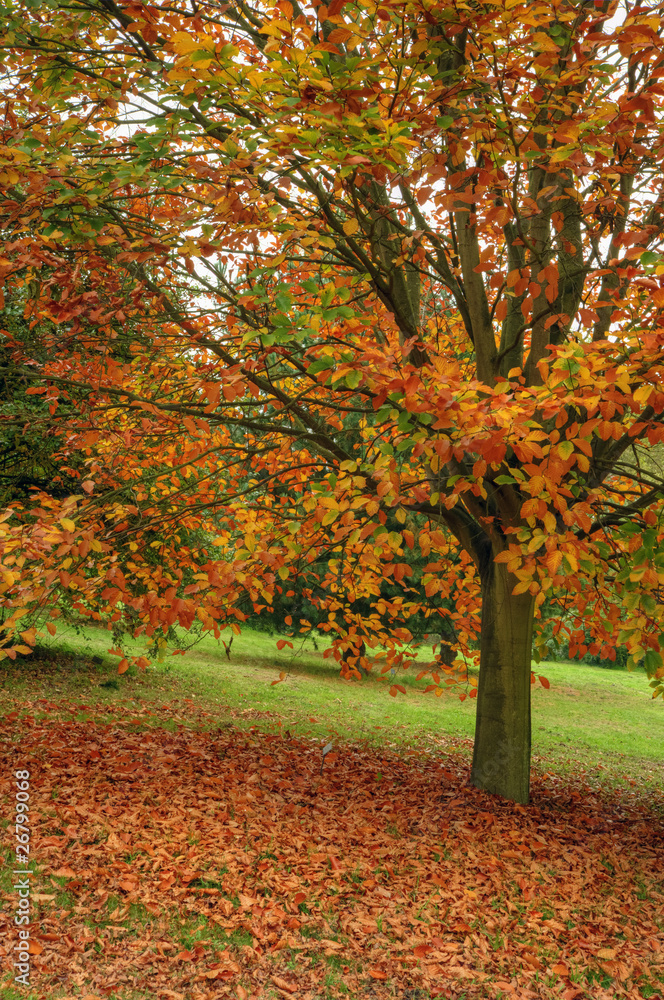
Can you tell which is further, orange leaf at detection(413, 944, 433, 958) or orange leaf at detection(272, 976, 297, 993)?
orange leaf at detection(413, 944, 433, 958)

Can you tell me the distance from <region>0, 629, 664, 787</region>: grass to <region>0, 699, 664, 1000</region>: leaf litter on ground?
8.49ft

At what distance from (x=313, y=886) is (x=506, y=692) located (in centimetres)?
272

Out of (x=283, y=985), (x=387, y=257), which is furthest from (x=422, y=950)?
(x=387, y=257)

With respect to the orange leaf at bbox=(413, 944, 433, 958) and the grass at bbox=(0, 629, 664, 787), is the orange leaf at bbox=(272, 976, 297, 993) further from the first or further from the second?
the grass at bbox=(0, 629, 664, 787)

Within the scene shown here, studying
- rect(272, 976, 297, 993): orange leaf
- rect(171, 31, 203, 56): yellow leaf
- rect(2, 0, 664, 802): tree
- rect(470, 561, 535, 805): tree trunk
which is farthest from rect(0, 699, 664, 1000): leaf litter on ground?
rect(171, 31, 203, 56): yellow leaf

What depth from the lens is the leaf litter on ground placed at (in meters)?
3.55

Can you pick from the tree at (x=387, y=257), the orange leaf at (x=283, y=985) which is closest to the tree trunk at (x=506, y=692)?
the tree at (x=387, y=257)

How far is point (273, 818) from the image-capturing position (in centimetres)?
547

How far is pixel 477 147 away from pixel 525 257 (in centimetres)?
127

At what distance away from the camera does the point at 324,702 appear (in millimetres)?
15727

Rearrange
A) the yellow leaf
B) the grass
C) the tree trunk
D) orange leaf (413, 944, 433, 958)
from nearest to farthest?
the yellow leaf < orange leaf (413, 944, 433, 958) < the tree trunk < the grass

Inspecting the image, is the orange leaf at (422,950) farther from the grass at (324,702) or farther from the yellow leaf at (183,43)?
the yellow leaf at (183,43)

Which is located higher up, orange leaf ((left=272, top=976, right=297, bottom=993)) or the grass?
orange leaf ((left=272, top=976, right=297, bottom=993))

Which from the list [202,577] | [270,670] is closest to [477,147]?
[202,577]
